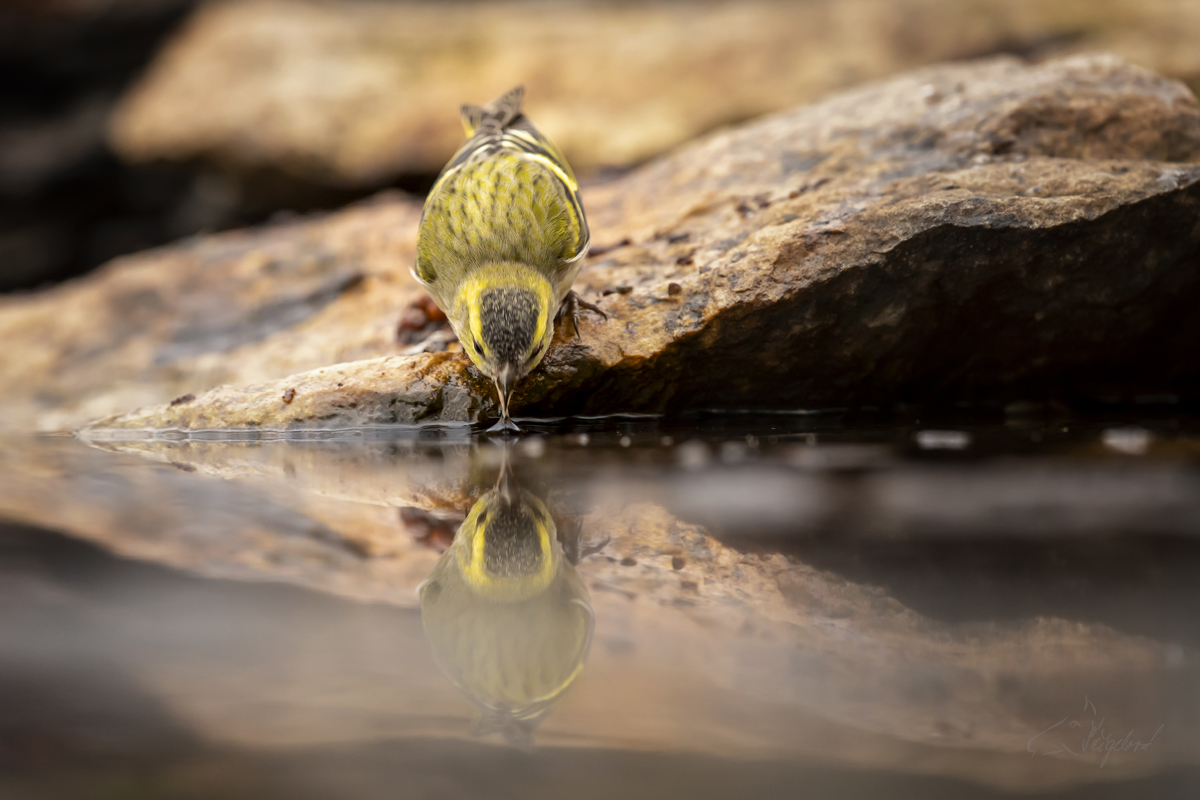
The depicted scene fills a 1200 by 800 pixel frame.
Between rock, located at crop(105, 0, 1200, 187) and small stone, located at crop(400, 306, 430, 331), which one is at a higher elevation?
rock, located at crop(105, 0, 1200, 187)

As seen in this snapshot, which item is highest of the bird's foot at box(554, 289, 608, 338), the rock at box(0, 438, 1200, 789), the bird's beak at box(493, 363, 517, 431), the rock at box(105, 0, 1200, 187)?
the rock at box(105, 0, 1200, 187)

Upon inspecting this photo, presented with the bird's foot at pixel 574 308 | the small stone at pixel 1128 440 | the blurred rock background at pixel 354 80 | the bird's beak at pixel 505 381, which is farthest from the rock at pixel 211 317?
the small stone at pixel 1128 440

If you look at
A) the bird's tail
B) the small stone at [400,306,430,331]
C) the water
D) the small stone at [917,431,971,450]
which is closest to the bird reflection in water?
the water

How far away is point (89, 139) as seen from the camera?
Result: 28.3ft

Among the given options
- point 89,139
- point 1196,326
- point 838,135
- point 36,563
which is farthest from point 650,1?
point 36,563

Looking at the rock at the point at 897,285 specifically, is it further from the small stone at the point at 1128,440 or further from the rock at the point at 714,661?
the rock at the point at 714,661

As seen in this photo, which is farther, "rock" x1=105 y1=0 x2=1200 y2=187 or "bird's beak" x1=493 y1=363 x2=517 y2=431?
"rock" x1=105 y1=0 x2=1200 y2=187

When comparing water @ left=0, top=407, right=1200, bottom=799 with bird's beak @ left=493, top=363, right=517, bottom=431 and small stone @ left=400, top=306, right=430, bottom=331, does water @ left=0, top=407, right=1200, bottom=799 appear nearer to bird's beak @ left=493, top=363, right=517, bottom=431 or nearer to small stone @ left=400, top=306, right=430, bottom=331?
bird's beak @ left=493, top=363, right=517, bottom=431

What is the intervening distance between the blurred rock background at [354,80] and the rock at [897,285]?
12.3 ft

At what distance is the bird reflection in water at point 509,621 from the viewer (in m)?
1.05

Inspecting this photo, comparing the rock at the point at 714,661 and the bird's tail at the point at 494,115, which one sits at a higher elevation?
the bird's tail at the point at 494,115

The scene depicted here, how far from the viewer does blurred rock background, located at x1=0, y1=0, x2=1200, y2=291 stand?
296 inches

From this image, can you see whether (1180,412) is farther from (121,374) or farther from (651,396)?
(121,374)

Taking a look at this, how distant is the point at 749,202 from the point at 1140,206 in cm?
164
